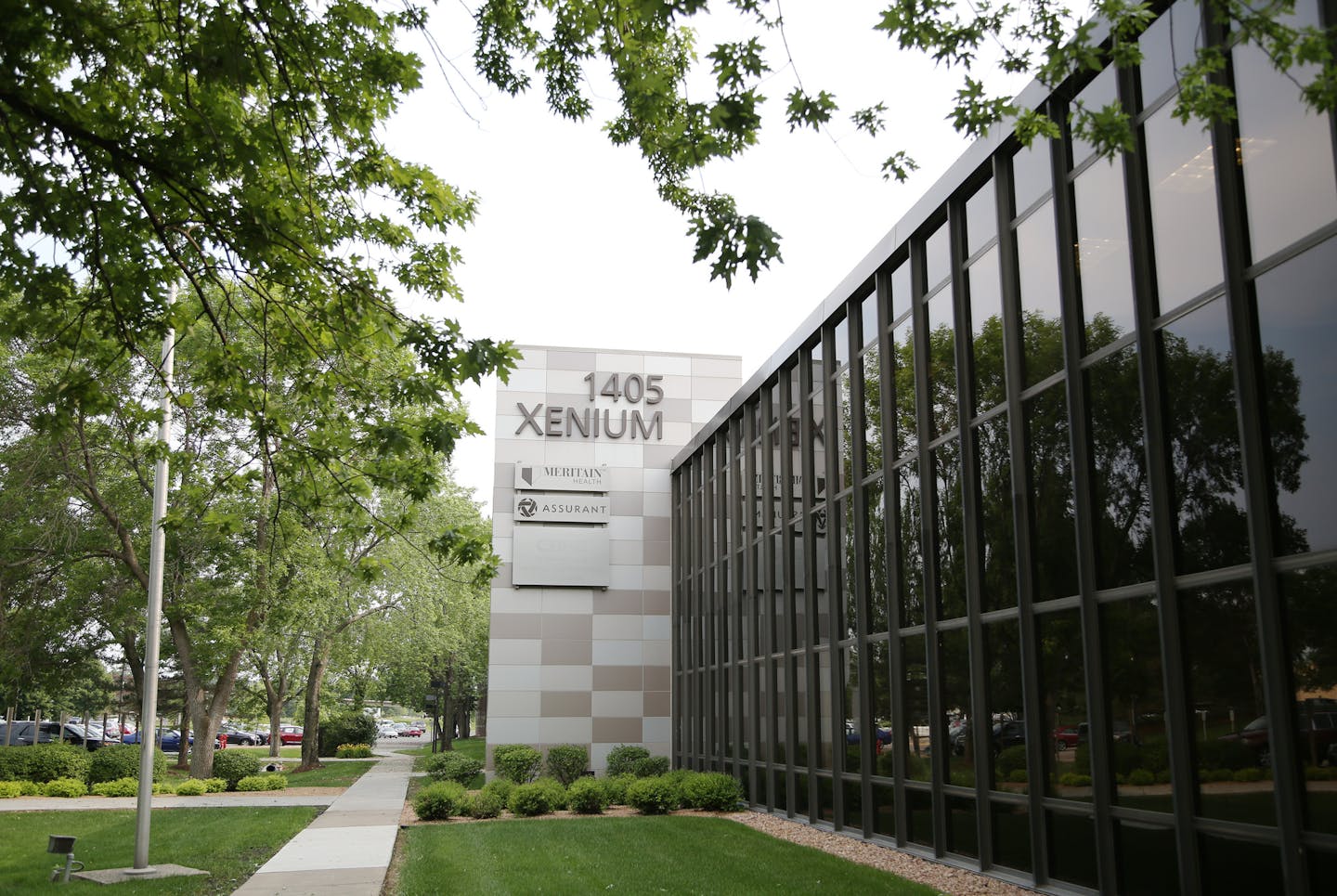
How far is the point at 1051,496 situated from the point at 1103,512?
2.78 ft

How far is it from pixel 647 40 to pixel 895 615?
8245 millimetres

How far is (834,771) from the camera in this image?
1563 centimetres

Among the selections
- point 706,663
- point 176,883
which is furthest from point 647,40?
point 706,663

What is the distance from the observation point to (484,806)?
1873 cm

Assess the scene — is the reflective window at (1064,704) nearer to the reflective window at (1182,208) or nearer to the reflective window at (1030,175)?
the reflective window at (1182,208)

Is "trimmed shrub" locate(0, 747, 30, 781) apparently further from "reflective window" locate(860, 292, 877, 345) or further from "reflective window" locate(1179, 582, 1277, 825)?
"reflective window" locate(1179, 582, 1277, 825)

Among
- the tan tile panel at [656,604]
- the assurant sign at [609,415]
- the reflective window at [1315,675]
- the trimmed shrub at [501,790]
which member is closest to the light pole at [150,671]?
the trimmed shrub at [501,790]

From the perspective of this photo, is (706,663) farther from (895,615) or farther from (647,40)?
(647,40)

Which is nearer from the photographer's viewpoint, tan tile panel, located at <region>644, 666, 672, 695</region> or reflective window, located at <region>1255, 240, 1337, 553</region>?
reflective window, located at <region>1255, 240, 1337, 553</region>

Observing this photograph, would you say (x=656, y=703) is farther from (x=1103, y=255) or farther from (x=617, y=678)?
(x=1103, y=255)

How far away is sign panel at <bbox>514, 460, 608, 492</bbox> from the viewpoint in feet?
91.7

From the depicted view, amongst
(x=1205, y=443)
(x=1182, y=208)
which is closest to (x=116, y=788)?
(x=1205, y=443)

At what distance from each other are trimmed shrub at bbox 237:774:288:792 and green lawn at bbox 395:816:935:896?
35.9ft

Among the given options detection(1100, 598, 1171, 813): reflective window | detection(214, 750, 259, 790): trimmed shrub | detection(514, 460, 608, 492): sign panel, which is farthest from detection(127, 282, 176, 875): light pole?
detection(214, 750, 259, 790): trimmed shrub
